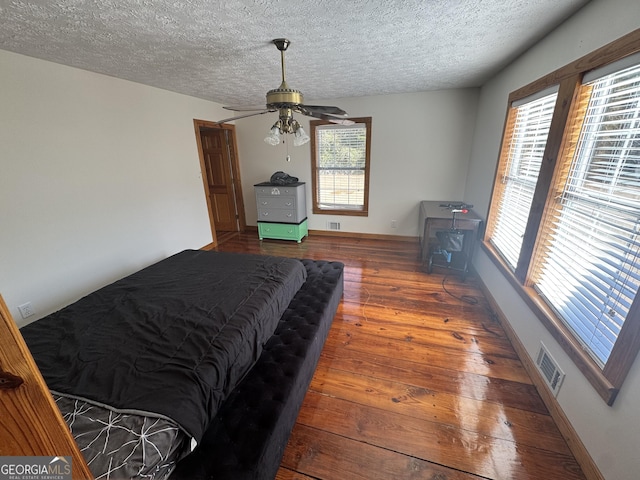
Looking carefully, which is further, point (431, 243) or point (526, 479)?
point (431, 243)

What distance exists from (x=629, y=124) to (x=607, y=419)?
143 centimetres

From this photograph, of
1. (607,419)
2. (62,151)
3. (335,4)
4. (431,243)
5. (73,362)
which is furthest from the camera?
(431,243)

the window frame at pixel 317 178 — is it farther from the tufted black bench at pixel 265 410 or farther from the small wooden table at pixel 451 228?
the tufted black bench at pixel 265 410

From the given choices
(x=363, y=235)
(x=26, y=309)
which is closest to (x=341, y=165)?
(x=363, y=235)

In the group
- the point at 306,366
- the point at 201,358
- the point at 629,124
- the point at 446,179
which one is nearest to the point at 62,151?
the point at 201,358

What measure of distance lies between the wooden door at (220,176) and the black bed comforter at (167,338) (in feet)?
9.36

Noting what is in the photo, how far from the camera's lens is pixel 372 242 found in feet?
14.9

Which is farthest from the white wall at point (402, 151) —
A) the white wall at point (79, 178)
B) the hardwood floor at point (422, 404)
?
the hardwood floor at point (422, 404)

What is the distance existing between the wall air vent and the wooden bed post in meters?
2.23

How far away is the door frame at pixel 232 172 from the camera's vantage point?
3.92 metres

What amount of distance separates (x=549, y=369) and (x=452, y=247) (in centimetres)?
173

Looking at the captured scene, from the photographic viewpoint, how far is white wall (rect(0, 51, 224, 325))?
2.06 metres

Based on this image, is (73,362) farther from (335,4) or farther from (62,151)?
(335,4)

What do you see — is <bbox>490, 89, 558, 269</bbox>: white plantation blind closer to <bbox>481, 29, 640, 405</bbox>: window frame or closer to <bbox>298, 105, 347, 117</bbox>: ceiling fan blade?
<bbox>481, 29, 640, 405</bbox>: window frame
